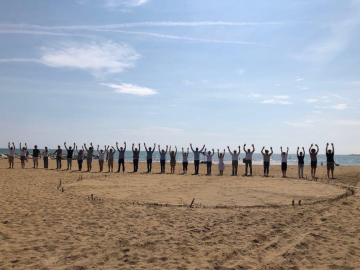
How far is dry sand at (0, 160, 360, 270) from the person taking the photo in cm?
551

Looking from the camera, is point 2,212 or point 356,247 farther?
point 2,212

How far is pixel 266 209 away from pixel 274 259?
4.26 metres

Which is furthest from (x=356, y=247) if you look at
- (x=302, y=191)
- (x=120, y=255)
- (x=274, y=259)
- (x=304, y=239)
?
(x=302, y=191)

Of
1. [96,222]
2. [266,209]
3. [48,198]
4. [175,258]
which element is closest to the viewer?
[175,258]

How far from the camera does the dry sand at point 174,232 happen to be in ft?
18.1

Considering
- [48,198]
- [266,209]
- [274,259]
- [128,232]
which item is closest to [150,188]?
[48,198]

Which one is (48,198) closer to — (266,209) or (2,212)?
(2,212)

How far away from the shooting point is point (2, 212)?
857cm

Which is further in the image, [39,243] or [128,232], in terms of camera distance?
[128,232]

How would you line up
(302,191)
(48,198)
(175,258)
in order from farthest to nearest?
(302,191) < (48,198) < (175,258)

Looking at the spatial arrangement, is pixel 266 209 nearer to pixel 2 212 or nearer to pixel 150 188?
pixel 150 188

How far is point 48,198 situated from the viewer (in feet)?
35.4

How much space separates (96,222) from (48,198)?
3.87 metres

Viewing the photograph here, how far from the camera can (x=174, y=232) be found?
23.6 ft
